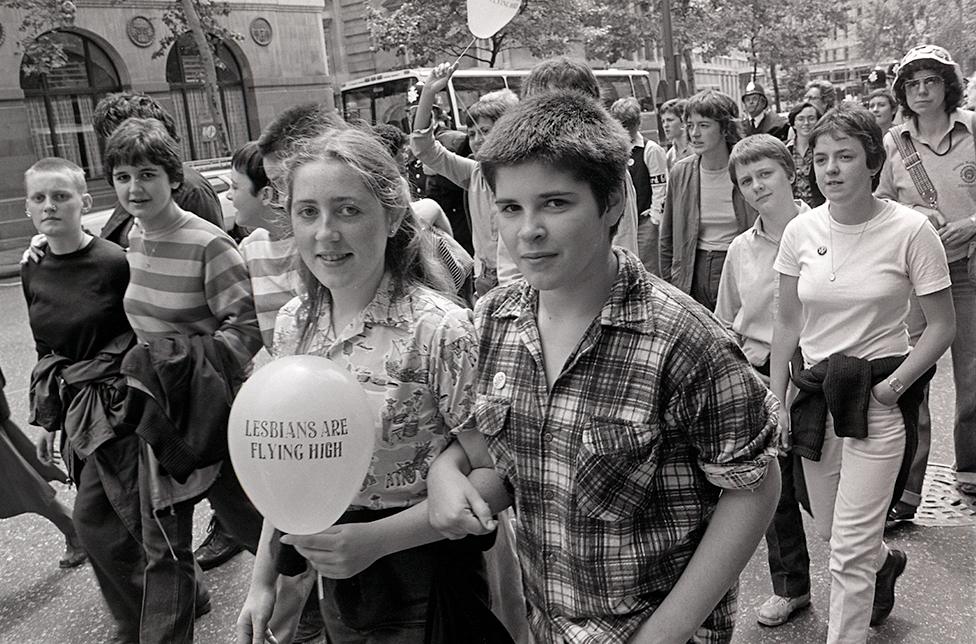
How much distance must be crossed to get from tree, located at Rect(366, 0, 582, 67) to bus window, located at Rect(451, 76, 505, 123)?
193 inches

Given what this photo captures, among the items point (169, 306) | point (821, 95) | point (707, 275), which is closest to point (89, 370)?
point (169, 306)

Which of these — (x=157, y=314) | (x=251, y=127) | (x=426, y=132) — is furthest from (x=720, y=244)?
(x=251, y=127)

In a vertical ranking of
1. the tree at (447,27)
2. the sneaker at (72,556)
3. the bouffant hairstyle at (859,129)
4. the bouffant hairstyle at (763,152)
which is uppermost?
the tree at (447,27)

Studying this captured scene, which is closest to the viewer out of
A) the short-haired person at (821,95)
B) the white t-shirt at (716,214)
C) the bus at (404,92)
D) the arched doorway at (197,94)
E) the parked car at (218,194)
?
the white t-shirt at (716,214)

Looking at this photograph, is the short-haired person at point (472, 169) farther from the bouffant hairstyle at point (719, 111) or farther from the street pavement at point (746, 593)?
the street pavement at point (746, 593)

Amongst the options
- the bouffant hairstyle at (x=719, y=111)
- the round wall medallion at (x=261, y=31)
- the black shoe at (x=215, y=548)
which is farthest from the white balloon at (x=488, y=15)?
the round wall medallion at (x=261, y=31)

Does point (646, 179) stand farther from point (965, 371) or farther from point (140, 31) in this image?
point (140, 31)

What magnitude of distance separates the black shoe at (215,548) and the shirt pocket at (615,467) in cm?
306

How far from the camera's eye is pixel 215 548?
168 inches

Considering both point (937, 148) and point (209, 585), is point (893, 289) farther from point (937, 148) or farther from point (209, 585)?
point (209, 585)

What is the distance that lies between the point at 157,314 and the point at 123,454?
0.55 metres

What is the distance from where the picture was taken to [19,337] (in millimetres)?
9320

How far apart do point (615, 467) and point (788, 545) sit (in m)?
2.07

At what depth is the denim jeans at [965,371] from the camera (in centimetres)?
420
